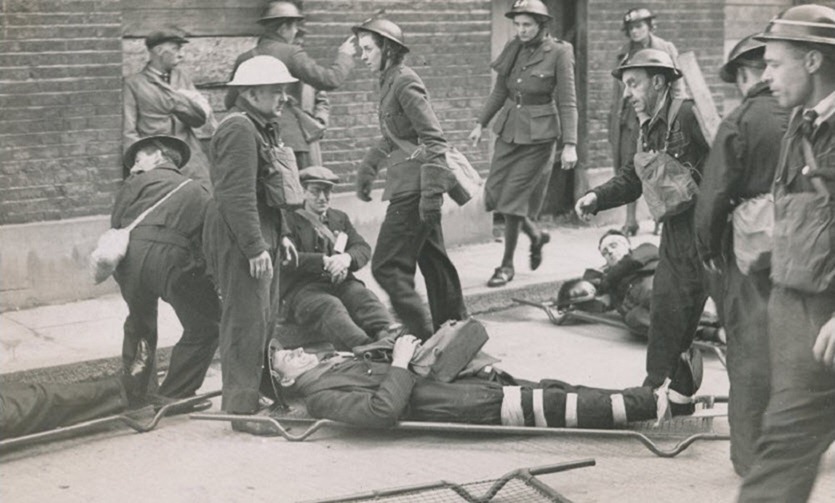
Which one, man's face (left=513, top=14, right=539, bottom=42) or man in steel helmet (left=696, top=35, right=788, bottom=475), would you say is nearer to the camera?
man in steel helmet (left=696, top=35, right=788, bottom=475)

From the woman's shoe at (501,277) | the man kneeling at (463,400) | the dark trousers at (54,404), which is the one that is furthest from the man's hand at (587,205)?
the woman's shoe at (501,277)

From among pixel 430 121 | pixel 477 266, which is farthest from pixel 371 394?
pixel 477 266

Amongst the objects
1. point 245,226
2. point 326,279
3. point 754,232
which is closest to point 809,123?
point 754,232

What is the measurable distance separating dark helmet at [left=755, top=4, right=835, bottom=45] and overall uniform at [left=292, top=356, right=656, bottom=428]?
7.51 ft

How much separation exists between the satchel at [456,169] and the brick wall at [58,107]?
100 inches

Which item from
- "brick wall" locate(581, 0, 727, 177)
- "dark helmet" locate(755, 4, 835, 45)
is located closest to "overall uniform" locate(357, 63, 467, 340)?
"dark helmet" locate(755, 4, 835, 45)

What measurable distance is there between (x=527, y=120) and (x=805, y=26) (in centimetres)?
579

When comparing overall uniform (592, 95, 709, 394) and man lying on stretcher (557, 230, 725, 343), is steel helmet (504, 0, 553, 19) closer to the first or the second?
man lying on stretcher (557, 230, 725, 343)

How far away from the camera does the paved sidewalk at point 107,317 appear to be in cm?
788

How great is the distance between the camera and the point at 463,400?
6.49 m

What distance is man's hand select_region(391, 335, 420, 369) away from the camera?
6539mm

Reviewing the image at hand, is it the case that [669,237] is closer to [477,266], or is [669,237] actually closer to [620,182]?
[620,182]

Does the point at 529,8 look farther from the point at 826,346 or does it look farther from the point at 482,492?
the point at 826,346

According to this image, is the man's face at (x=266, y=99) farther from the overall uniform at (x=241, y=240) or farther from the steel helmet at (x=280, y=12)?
the steel helmet at (x=280, y=12)
